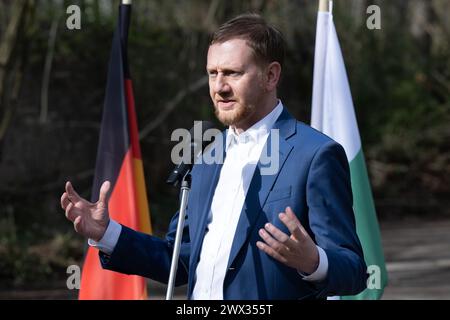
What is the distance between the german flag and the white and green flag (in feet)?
3.97

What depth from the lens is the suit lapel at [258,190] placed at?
10.5 ft

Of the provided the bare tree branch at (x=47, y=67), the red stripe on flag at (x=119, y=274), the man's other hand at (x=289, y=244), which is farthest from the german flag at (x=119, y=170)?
the bare tree branch at (x=47, y=67)

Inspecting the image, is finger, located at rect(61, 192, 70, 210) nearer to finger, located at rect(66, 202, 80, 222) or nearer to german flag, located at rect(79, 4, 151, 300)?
finger, located at rect(66, 202, 80, 222)

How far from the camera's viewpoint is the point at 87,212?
3365 millimetres

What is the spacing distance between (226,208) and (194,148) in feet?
1.08

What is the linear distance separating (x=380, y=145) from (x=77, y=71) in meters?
7.30

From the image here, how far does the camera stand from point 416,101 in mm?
19516

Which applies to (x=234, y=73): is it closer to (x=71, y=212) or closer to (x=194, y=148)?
(x=194, y=148)

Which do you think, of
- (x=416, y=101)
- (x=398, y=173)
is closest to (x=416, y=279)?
(x=398, y=173)

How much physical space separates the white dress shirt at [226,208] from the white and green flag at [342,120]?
9.09ft

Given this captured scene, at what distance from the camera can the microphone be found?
11.2 feet

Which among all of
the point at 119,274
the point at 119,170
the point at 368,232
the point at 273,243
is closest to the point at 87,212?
the point at 273,243

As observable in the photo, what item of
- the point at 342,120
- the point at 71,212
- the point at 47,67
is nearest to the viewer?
the point at 71,212
